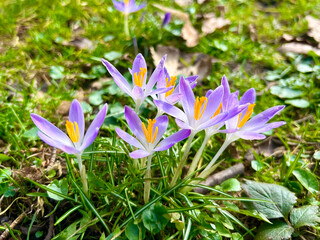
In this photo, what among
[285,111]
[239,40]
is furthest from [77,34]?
[285,111]

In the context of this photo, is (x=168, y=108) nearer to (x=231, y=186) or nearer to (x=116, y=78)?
(x=116, y=78)

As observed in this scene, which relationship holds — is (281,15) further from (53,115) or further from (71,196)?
(71,196)

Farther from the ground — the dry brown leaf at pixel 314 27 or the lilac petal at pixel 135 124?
the lilac petal at pixel 135 124

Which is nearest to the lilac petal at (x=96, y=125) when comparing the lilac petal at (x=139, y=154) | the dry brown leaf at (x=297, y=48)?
the lilac petal at (x=139, y=154)

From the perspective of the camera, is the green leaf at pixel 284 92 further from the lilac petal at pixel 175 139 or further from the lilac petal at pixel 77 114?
the lilac petal at pixel 77 114

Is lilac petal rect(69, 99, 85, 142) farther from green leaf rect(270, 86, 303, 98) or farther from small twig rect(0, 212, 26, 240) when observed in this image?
green leaf rect(270, 86, 303, 98)

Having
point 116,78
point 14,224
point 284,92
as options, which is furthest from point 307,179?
point 14,224
